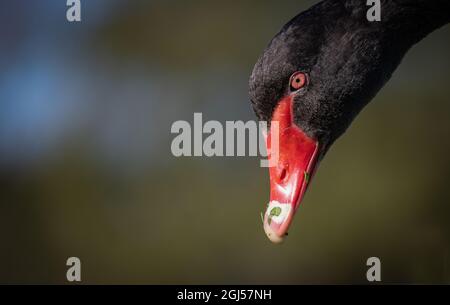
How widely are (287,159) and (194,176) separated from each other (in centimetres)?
154

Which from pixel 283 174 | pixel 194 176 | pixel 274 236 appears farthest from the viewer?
pixel 194 176

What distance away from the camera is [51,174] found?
335cm

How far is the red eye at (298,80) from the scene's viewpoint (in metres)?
1.58

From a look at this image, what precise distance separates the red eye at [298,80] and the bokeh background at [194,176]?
3.75 feet

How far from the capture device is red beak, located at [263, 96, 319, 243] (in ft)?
5.18

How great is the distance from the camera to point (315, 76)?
1611 millimetres

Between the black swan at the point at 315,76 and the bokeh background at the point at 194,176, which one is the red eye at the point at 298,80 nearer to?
the black swan at the point at 315,76

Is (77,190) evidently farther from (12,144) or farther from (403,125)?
(403,125)

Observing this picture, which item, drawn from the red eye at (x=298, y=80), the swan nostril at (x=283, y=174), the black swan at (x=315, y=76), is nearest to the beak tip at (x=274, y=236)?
the black swan at (x=315, y=76)

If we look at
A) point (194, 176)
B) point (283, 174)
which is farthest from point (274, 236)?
point (194, 176)

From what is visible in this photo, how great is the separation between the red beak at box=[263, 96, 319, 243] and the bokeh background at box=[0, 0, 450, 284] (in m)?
1.13

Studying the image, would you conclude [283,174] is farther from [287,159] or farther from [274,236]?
[274,236]

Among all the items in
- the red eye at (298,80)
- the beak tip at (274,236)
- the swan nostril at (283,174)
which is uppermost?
the red eye at (298,80)

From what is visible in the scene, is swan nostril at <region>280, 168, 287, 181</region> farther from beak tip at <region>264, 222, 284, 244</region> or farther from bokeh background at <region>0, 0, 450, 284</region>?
bokeh background at <region>0, 0, 450, 284</region>
